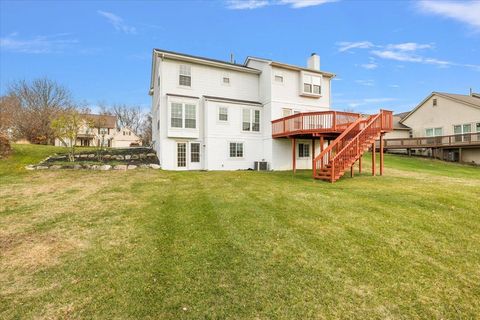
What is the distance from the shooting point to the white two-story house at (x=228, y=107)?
1711 cm

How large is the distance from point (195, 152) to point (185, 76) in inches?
214

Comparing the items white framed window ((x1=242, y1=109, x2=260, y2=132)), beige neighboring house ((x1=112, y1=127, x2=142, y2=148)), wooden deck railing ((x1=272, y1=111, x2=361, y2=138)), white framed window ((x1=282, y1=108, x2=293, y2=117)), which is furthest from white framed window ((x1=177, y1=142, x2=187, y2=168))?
beige neighboring house ((x1=112, y1=127, x2=142, y2=148))

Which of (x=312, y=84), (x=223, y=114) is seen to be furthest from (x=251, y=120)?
(x=312, y=84)

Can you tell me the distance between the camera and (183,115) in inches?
672

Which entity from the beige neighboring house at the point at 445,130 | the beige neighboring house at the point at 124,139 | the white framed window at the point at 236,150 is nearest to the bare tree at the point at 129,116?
the beige neighboring house at the point at 124,139

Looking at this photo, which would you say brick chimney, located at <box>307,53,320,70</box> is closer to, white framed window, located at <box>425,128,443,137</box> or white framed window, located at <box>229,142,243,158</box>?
white framed window, located at <box>229,142,243,158</box>

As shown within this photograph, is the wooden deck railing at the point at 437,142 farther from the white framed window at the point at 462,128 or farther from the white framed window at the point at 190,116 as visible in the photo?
the white framed window at the point at 190,116

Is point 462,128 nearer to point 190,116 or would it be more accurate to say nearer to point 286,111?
point 286,111

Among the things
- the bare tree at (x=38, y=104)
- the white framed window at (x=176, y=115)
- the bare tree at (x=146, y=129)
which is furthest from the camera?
the bare tree at (x=146, y=129)

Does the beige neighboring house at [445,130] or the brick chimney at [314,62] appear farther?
the beige neighboring house at [445,130]

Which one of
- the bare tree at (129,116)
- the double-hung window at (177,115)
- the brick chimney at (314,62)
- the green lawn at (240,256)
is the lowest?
the green lawn at (240,256)

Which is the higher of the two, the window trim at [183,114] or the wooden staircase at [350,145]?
the window trim at [183,114]

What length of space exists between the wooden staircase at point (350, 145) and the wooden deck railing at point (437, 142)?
18.4 meters

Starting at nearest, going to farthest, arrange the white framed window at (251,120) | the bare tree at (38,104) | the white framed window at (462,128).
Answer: the white framed window at (251,120) < the white framed window at (462,128) < the bare tree at (38,104)
